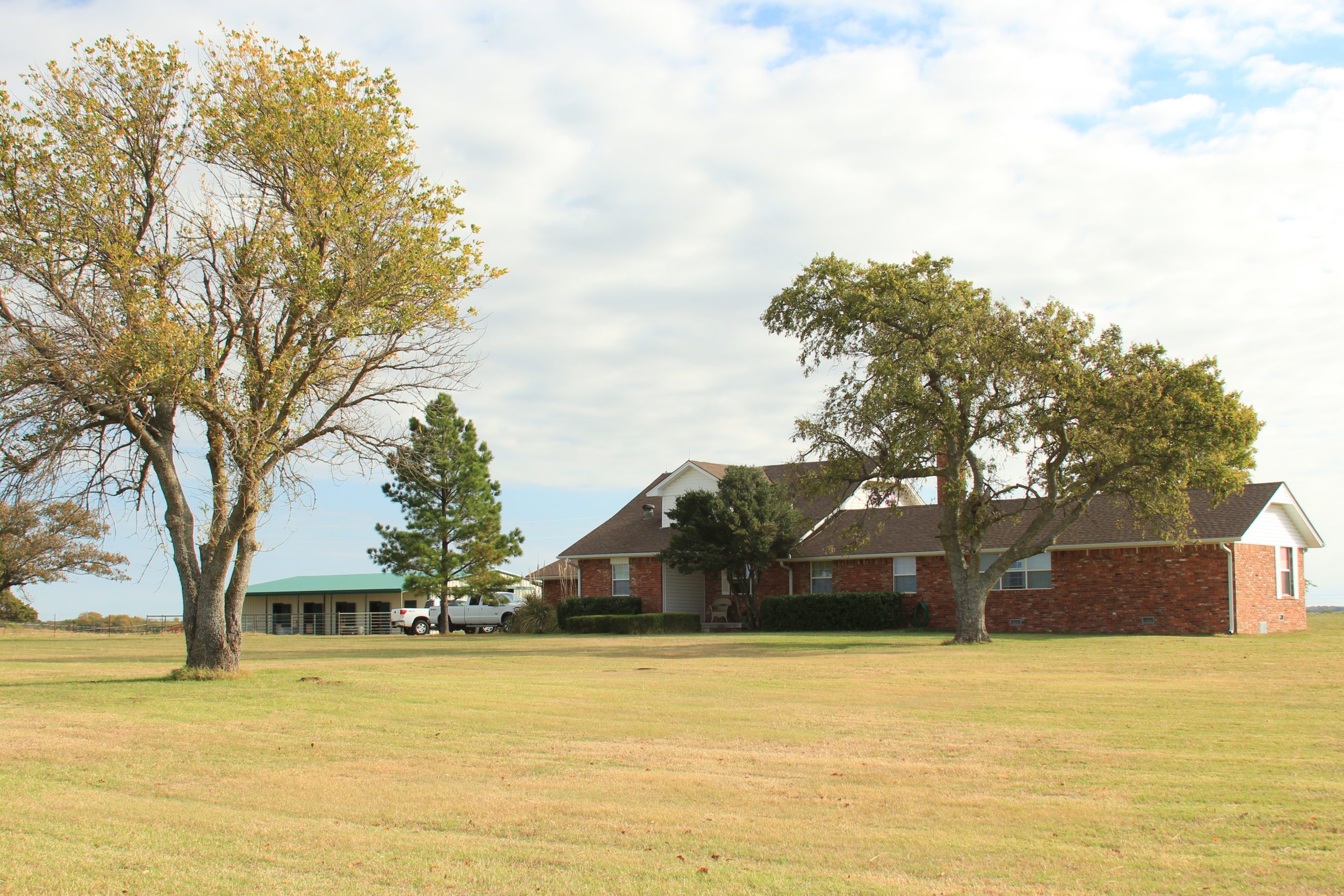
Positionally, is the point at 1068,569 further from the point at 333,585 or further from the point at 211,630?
the point at 333,585

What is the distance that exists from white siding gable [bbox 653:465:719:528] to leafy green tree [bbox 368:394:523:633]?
6.70m

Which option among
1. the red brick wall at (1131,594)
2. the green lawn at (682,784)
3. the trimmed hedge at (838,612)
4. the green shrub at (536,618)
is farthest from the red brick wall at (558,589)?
the green lawn at (682,784)

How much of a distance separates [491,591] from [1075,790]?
1509 inches

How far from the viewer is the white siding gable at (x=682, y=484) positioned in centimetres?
4025

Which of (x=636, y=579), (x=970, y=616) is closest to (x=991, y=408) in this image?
(x=970, y=616)

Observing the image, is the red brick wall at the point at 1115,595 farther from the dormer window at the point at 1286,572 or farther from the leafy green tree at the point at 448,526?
the leafy green tree at the point at 448,526

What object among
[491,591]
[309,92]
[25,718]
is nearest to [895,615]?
[491,591]

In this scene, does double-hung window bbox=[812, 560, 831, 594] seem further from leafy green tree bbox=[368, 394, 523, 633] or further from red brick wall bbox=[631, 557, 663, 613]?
leafy green tree bbox=[368, 394, 523, 633]

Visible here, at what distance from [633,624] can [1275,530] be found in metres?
20.3

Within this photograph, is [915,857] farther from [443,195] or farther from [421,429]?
[421,429]

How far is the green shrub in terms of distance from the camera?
4084cm

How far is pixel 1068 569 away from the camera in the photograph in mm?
32375

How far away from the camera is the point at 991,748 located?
32.6ft

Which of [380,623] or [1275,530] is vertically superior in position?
[1275,530]
